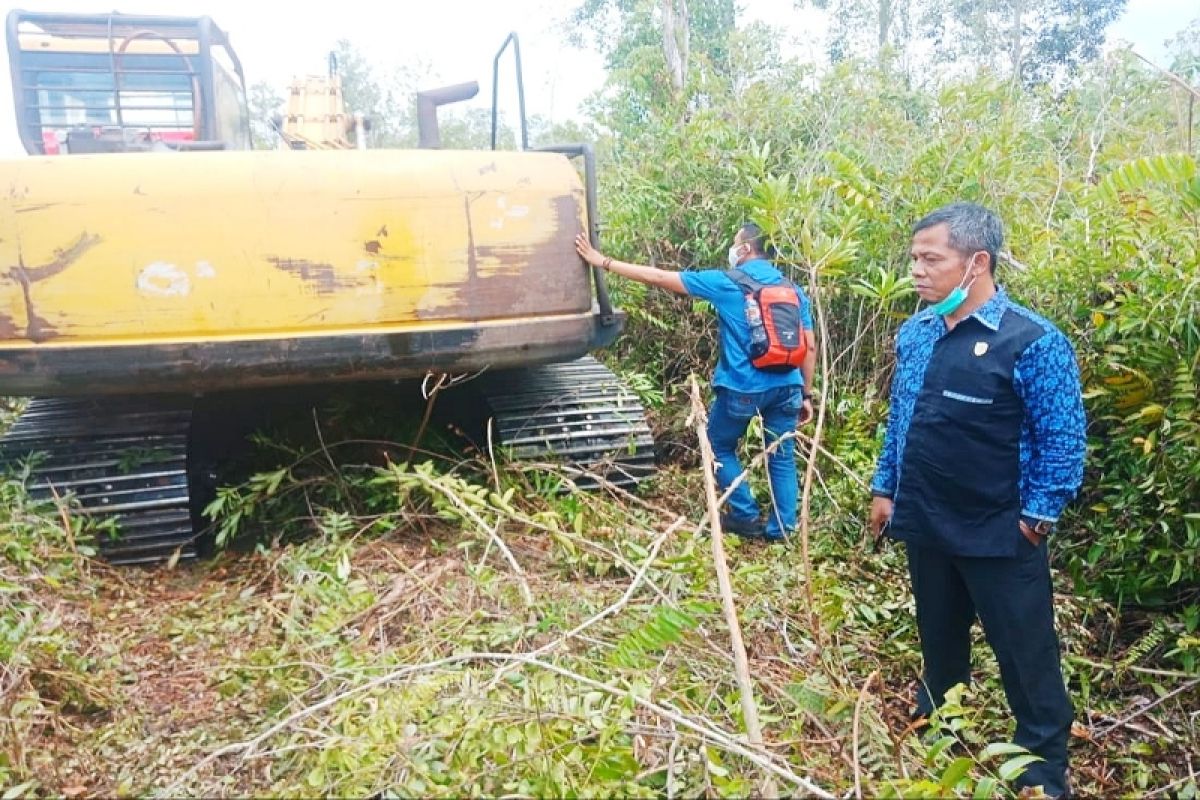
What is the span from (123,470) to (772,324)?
8.87 feet

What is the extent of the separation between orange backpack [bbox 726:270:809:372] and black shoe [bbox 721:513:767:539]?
26.8 inches

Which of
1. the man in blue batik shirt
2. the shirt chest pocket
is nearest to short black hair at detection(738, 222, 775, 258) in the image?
the man in blue batik shirt

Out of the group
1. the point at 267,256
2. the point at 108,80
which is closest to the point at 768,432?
the point at 267,256

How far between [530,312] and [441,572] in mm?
1060

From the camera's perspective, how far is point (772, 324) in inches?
146

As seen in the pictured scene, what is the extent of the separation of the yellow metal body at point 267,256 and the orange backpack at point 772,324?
84 centimetres

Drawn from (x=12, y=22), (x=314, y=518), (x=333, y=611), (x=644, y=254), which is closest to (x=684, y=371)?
(x=644, y=254)

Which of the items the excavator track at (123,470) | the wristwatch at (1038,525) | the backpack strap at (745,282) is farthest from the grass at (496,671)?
the backpack strap at (745,282)

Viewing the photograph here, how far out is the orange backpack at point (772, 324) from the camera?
12.1 ft

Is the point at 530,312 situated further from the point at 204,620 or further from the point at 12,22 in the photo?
the point at 12,22

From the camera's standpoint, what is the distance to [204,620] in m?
3.13

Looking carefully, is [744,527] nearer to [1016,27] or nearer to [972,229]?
Result: [972,229]

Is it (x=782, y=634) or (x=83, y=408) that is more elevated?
(x=83, y=408)

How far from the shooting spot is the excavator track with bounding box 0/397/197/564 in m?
3.55
